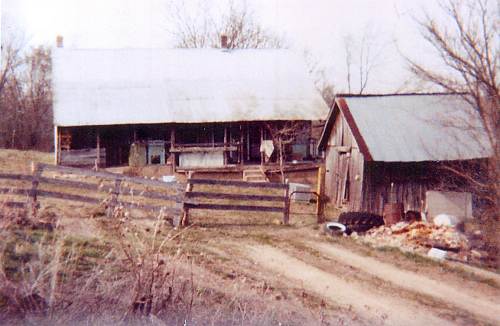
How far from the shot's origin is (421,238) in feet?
37.7

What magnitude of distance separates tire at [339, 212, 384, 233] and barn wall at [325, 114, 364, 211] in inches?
74.8

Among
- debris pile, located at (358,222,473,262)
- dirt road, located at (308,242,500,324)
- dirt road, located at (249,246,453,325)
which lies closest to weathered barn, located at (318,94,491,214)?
debris pile, located at (358,222,473,262)

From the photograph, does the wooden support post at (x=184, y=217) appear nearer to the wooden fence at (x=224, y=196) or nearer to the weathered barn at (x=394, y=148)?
the wooden fence at (x=224, y=196)

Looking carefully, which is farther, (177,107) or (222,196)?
(177,107)

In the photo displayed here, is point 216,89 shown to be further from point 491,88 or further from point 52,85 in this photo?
point 491,88

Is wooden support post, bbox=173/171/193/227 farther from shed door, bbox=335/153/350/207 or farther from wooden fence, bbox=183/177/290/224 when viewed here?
shed door, bbox=335/153/350/207

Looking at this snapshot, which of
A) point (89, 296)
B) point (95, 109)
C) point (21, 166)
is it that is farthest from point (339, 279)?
point (95, 109)

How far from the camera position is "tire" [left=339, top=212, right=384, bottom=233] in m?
12.8

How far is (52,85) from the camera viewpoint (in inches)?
792

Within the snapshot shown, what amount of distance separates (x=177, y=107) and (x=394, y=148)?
11.0 metres

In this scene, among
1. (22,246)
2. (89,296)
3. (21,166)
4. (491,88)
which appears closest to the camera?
(89,296)

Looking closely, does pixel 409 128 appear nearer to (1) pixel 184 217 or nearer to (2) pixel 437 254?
(2) pixel 437 254

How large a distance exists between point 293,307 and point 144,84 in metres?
17.8

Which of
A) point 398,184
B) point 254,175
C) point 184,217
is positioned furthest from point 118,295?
point 254,175
